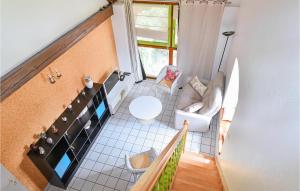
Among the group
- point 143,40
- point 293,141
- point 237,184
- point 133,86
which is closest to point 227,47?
point 143,40

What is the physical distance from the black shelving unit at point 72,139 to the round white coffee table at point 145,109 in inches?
29.4

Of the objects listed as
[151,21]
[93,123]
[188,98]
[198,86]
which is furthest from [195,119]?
[151,21]

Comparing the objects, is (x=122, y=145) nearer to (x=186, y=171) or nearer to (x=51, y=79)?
(x=186, y=171)

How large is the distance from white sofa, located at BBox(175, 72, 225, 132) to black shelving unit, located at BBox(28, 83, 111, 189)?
5.83 feet

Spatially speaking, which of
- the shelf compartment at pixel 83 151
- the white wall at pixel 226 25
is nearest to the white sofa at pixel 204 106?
the white wall at pixel 226 25

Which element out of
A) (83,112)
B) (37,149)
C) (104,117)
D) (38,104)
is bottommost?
(104,117)

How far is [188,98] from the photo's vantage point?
4.92m

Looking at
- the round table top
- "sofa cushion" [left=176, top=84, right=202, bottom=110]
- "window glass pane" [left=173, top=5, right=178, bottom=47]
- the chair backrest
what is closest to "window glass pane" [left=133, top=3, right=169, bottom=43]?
"window glass pane" [left=173, top=5, right=178, bottom=47]

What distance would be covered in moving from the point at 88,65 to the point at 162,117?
6.91ft

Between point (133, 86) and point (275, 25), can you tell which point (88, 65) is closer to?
point (133, 86)

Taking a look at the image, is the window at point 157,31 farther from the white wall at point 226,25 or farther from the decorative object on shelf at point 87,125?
the decorative object on shelf at point 87,125

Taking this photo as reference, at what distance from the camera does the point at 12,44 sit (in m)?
2.85

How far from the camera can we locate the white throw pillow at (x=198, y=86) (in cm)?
502

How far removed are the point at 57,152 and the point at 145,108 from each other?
1.98 m
